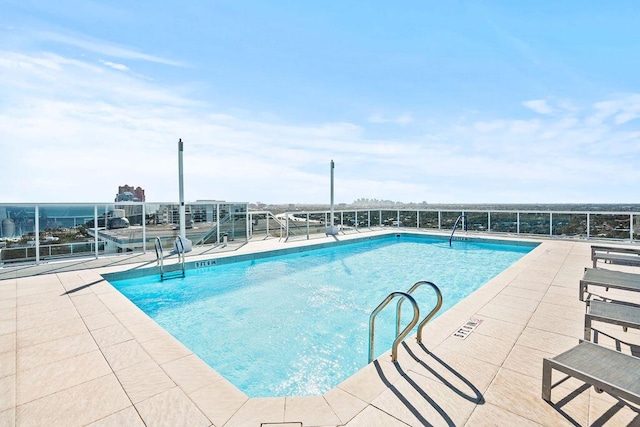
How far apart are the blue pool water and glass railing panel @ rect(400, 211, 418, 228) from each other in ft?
12.9

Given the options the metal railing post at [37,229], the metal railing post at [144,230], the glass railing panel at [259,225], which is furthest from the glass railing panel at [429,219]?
the metal railing post at [37,229]

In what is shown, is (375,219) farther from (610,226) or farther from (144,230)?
(144,230)

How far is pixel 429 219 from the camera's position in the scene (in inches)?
456

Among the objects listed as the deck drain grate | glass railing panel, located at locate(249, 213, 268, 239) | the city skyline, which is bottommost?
the deck drain grate

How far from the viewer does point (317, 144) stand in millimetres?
11219

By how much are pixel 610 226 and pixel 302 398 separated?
1019cm

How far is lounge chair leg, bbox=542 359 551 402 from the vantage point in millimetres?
1628

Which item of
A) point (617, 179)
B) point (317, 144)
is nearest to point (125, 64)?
point (317, 144)

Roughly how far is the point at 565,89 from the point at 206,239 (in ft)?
32.4

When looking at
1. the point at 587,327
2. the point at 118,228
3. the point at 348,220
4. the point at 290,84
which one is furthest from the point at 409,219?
the point at 587,327

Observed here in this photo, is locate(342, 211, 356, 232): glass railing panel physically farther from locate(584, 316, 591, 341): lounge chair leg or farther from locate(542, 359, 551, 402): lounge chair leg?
locate(542, 359, 551, 402): lounge chair leg

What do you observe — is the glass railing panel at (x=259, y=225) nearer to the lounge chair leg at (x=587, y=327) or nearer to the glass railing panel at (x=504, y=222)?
the glass railing panel at (x=504, y=222)

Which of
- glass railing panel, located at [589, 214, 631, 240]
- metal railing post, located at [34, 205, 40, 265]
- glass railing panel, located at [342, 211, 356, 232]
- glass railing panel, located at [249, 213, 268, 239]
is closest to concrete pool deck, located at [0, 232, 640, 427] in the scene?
metal railing post, located at [34, 205, 40, 265]

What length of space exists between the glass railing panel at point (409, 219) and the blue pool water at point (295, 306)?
3.94 metres
